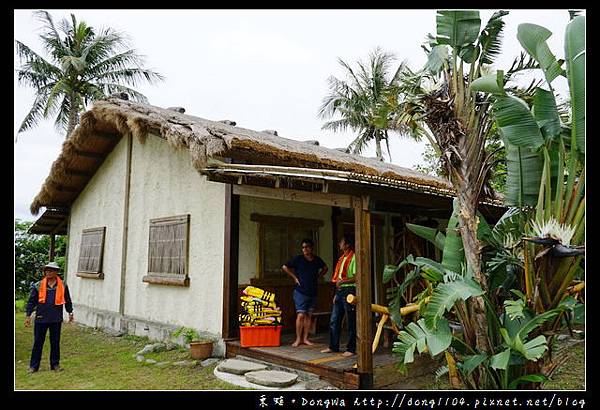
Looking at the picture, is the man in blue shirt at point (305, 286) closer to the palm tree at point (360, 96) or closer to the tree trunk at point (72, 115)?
the tree trunk at point (72, 115)

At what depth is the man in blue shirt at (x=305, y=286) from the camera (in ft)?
22.5

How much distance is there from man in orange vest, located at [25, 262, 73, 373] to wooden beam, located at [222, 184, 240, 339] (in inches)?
90.5

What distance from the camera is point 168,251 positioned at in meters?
8.62

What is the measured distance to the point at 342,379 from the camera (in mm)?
5414

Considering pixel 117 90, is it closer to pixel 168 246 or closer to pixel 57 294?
pixel 168 246

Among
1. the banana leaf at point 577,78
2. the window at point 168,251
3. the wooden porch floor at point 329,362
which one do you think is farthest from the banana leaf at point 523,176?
the window at point 168,251

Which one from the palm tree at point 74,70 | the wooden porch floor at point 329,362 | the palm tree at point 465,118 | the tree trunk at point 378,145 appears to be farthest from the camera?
the tree trunk at point 378,145

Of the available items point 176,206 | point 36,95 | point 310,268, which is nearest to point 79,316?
point 176,206

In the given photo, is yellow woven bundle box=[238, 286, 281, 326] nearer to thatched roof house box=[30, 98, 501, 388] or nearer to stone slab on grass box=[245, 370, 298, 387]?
thatched roof house box=[30, 98, 501, 388]

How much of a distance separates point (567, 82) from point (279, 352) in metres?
4.71

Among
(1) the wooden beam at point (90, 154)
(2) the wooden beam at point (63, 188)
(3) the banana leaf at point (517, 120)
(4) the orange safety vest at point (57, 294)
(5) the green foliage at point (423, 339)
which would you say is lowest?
(5) the green foliage at point (423, 339)

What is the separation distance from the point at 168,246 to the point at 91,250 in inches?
143

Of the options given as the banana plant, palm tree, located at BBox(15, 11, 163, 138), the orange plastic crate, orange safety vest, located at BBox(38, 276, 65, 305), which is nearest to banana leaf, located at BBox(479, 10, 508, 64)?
the banana plant

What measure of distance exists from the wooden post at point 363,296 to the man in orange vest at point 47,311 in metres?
4.25
